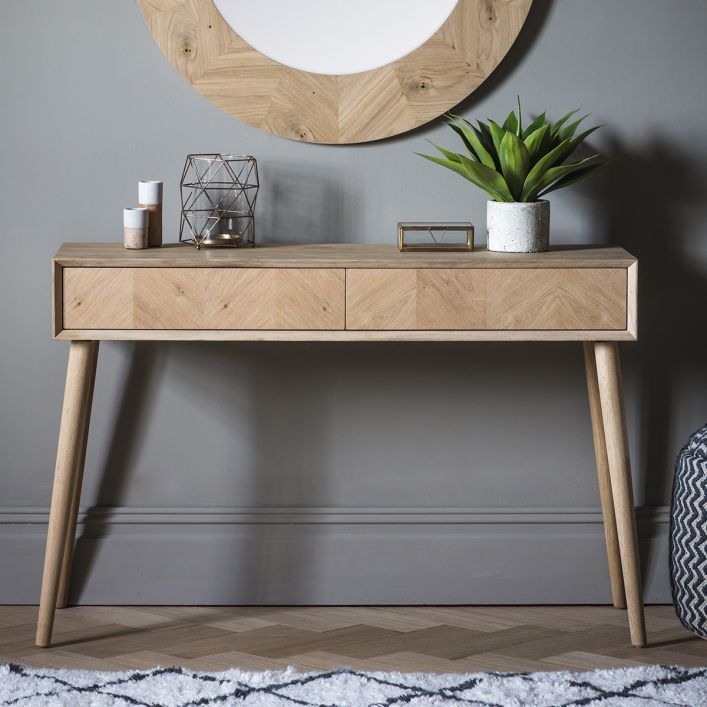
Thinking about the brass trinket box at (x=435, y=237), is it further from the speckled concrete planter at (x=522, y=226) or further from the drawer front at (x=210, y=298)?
the drawer front at (x=210, y=298)

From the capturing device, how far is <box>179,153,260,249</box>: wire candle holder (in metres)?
2.16

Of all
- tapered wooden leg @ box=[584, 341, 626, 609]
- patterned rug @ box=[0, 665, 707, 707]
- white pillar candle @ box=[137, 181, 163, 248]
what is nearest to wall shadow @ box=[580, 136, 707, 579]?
tapered wooden leg @ box=[584, 341, 626, 609]

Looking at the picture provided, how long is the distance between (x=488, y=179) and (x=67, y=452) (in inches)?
40.5

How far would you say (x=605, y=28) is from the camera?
2.26 m

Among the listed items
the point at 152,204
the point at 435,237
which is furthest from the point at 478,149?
the point at 152,204

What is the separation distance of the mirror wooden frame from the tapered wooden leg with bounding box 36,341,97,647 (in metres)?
0.67

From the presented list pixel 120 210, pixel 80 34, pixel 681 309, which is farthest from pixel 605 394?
pixel 80 34

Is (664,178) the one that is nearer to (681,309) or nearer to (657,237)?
(657,237)

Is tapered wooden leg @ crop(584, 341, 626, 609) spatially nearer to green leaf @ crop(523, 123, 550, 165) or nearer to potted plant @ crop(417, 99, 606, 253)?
potted plant @ crop(417, 99, 606, 253)

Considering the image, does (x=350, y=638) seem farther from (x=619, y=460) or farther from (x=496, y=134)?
(x=496, y=134)

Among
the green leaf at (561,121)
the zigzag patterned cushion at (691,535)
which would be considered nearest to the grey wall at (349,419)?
the green leaf at (561,121)

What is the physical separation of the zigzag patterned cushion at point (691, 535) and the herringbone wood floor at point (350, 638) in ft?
0.26

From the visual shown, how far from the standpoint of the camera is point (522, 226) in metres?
2.04

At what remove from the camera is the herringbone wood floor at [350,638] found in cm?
204
